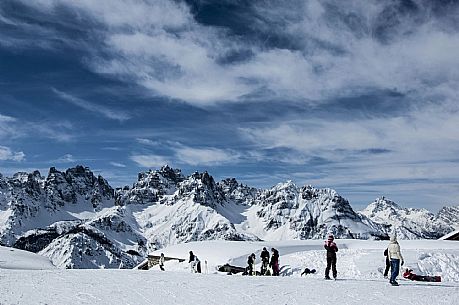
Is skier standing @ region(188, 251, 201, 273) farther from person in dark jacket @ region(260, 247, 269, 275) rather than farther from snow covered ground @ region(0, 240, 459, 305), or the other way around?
snow covered ground @ region(0, 240, 459, 305)

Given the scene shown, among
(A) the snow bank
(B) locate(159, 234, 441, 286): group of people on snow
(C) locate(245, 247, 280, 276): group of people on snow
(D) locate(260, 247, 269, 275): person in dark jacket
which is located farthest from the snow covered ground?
(A) the snow bank

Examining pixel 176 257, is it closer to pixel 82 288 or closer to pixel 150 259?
pixel 150 259

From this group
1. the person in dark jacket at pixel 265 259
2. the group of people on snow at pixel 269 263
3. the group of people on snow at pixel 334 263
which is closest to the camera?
the group of people on snow at pixel 334 263

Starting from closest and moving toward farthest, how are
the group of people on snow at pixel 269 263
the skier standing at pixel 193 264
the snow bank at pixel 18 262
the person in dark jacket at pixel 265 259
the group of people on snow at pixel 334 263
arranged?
1. the group of people on snow at pixel 334 263
2. the group of people on snow at pixel 269 263
3. the person in dark jacket at pixel 265 259
4. the skier standing at pixel 193 264
5. the snow bank at pixel 18 262

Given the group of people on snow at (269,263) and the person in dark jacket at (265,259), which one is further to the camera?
the person in dark jacket at (265,259)

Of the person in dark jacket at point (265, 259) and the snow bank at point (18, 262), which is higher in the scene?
the person in dark jacket at point (265, 259)

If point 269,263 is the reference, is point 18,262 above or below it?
below

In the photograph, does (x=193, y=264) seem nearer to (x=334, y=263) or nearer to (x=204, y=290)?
(x=334, y=263)

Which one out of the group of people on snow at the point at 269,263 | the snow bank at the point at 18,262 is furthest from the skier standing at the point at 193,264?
the snow bank at the point at 18,262

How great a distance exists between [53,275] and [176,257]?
88.2 feet

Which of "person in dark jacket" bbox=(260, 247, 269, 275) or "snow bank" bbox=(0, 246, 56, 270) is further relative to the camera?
"snow bank" bbox=(0, 246, 56, 270)

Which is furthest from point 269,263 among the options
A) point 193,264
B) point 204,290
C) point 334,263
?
point 204,290

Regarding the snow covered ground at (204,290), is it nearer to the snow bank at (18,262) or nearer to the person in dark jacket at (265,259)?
the person in dark jacket at (265,259)

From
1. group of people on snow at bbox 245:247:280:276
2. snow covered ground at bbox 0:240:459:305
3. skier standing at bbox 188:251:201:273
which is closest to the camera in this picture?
snow covered ground at bbox 0:240:459:305
